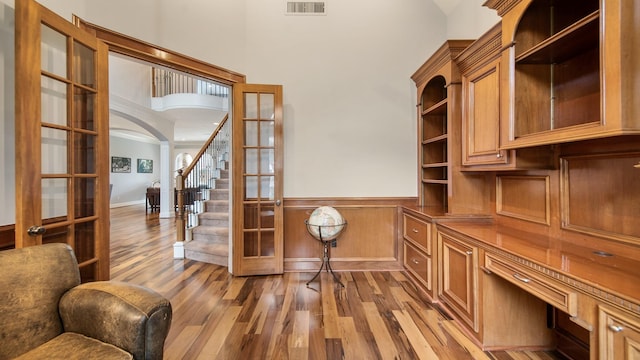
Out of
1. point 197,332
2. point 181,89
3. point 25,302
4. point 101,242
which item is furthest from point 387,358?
point 181,89

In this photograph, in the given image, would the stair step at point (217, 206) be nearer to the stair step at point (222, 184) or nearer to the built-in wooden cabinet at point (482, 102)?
the stair step at point (222, 184)

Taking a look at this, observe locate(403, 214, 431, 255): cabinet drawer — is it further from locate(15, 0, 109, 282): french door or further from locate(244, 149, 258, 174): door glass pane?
locate(15, 0, 109, 282): french door

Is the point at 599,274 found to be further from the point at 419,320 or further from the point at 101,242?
the point at 101,242

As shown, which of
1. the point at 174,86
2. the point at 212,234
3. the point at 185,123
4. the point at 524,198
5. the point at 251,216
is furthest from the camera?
the point at 185,123

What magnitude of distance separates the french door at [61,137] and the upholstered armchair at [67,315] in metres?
0.39

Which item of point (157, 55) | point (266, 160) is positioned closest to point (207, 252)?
point (266, 160)

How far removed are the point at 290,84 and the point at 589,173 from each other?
299 centimetres

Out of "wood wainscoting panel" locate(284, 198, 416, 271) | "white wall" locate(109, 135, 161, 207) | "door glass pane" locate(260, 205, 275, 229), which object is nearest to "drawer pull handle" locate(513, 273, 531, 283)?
"wood wainscoting panel" locate(284, 198, 416, 271)

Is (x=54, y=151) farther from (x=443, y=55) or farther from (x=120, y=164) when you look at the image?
(x=120, y=164)

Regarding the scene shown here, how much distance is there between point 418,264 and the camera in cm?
293

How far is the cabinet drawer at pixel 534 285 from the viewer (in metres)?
1.27

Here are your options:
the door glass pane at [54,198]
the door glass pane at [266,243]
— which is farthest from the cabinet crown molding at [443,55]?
the door glass pane at [54,198]

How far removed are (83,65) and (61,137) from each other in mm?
589

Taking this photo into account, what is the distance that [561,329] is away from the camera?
6.21 feet
